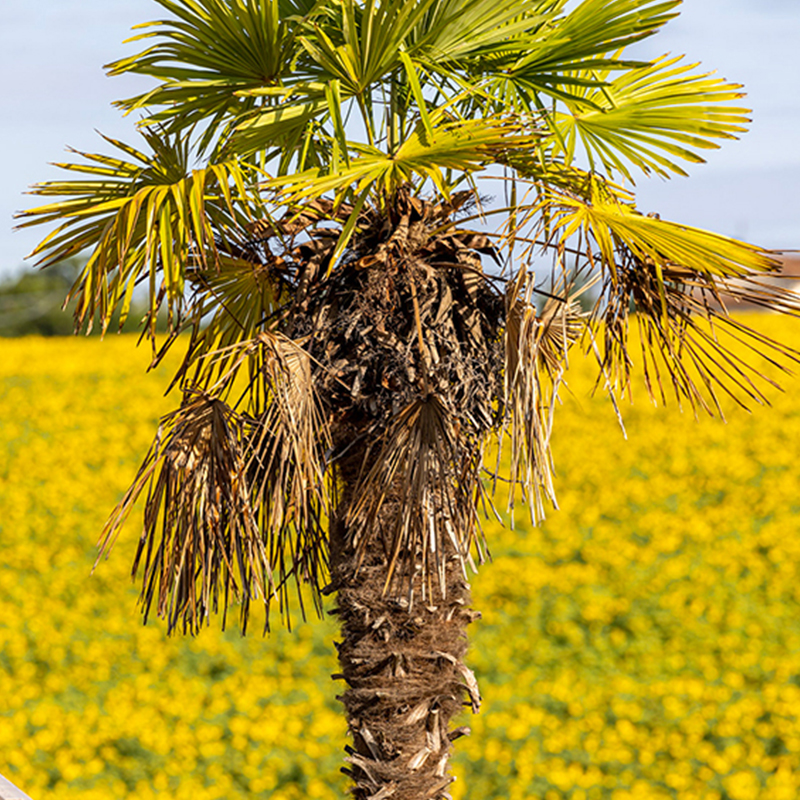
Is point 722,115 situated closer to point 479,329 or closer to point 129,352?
point 479,329

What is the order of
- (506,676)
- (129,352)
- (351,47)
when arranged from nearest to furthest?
(351,47) < (506,676) < (129,352)

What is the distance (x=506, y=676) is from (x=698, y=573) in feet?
6.43

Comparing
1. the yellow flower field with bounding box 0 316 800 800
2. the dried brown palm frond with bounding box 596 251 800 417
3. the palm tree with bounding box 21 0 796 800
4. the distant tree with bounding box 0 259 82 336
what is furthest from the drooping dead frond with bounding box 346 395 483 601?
the distant tree with bounding box 0 259 82 336

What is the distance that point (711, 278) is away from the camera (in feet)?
8.73

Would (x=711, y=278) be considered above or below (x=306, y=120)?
below

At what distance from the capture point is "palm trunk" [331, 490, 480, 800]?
284cm

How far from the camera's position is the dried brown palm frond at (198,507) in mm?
2654

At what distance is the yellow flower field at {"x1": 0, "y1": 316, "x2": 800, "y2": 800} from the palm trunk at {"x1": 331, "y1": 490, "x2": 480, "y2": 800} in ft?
9.15

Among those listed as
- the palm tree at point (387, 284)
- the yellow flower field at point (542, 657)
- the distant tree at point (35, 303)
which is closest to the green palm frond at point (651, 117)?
the palm tree at point (387, 284)

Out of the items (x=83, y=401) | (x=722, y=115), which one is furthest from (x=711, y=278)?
(x=83, y=401)

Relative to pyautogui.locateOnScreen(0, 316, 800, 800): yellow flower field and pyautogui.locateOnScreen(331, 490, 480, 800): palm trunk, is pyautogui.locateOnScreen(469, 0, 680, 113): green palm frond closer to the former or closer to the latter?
pyautogui.locateOnScreen(331, 490, 480, 800): palm trunk

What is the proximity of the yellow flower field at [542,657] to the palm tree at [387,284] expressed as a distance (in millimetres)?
2971

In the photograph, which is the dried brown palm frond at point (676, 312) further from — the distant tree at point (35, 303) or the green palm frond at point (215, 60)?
the distant tree at point (35, 303)

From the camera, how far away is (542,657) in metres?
6.45
